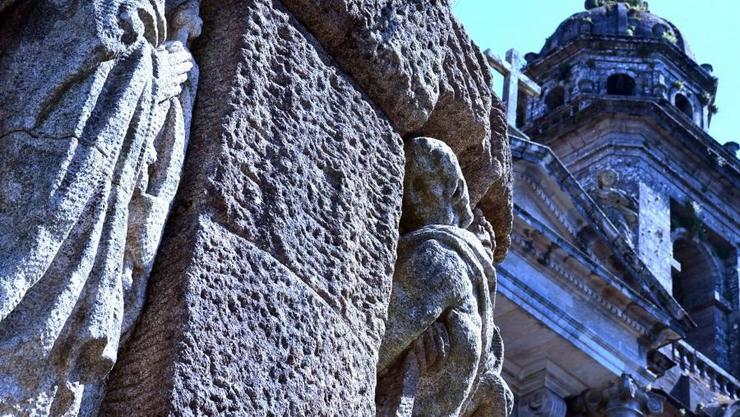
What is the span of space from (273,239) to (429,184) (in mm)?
841

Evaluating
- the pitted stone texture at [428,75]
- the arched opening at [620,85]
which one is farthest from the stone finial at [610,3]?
the pitted stone texture at [428,75]

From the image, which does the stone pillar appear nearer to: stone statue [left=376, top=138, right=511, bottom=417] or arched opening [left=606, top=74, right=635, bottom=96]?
arched opening [left=606, top=74, right=635, bottom=96]

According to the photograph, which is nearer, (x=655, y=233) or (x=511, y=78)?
(x=511, y=78)

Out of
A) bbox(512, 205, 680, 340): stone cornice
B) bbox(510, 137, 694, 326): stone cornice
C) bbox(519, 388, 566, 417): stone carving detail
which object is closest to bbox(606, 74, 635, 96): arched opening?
bbox(510, 137, 694, 326): stone cornice

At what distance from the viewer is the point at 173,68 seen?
3410 mm

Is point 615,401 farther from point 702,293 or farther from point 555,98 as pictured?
point 555,98

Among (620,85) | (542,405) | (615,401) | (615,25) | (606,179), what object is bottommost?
(542,405)

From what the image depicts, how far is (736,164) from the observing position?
2862 centimetres

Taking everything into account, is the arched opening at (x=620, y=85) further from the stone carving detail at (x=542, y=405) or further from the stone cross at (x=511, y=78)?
the stone carving detail at (x=542, y=405)

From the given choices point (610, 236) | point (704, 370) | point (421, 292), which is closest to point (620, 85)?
point (704, 370)

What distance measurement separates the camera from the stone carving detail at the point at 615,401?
16.3 m

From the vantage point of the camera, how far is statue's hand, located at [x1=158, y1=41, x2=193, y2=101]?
333 cm

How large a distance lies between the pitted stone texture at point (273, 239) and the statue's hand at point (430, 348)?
6.4 inches

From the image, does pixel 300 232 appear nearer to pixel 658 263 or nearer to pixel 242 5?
pixel 242 5
